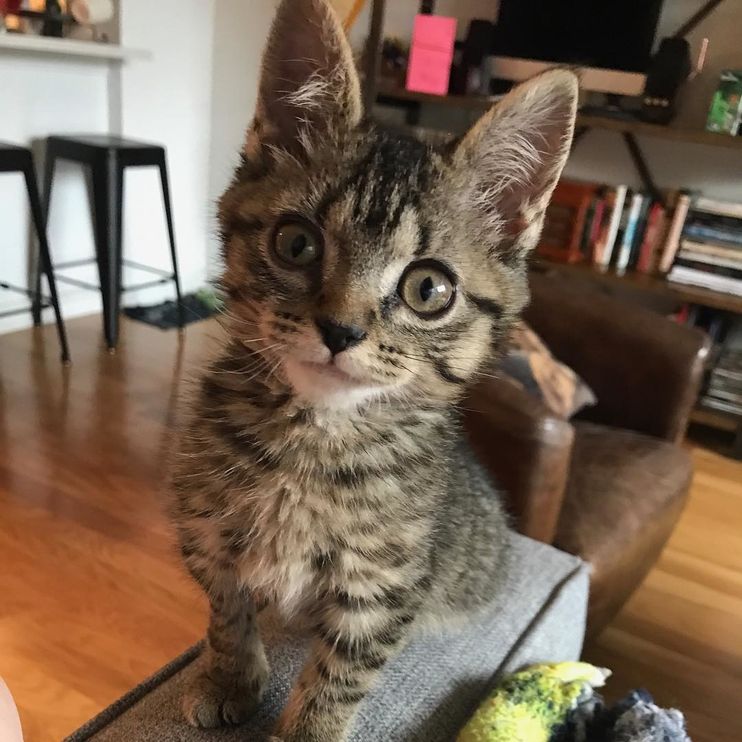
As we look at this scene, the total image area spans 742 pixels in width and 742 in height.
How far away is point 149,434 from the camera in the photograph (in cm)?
228

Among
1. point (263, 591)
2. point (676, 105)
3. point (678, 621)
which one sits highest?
point (676, 105)

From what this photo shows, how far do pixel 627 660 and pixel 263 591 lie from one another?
1136mm

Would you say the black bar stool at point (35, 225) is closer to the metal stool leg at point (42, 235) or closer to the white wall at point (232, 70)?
the metal stool leg at point (42, 235)

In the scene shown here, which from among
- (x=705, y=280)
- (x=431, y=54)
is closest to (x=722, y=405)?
(x=705, y=280)

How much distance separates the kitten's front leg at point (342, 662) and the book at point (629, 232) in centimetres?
236

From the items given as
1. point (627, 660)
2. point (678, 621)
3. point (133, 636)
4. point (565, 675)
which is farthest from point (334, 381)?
point (678, 621)

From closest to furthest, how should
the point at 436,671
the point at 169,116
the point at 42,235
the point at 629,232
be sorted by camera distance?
the point at 436,671
the point at 42,235
the point at 629,232
the point at 169,116

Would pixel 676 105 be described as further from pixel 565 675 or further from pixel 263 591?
pixel 263 591

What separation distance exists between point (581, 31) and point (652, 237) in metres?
0.82

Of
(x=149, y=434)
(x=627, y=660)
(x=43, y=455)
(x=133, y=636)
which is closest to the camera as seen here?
(x=133, y=636)

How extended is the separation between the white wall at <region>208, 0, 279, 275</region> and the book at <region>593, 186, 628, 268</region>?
1563 millimetres

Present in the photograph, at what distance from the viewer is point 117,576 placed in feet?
5.55

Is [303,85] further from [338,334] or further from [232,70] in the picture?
[232,70]

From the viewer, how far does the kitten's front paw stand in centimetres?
90
